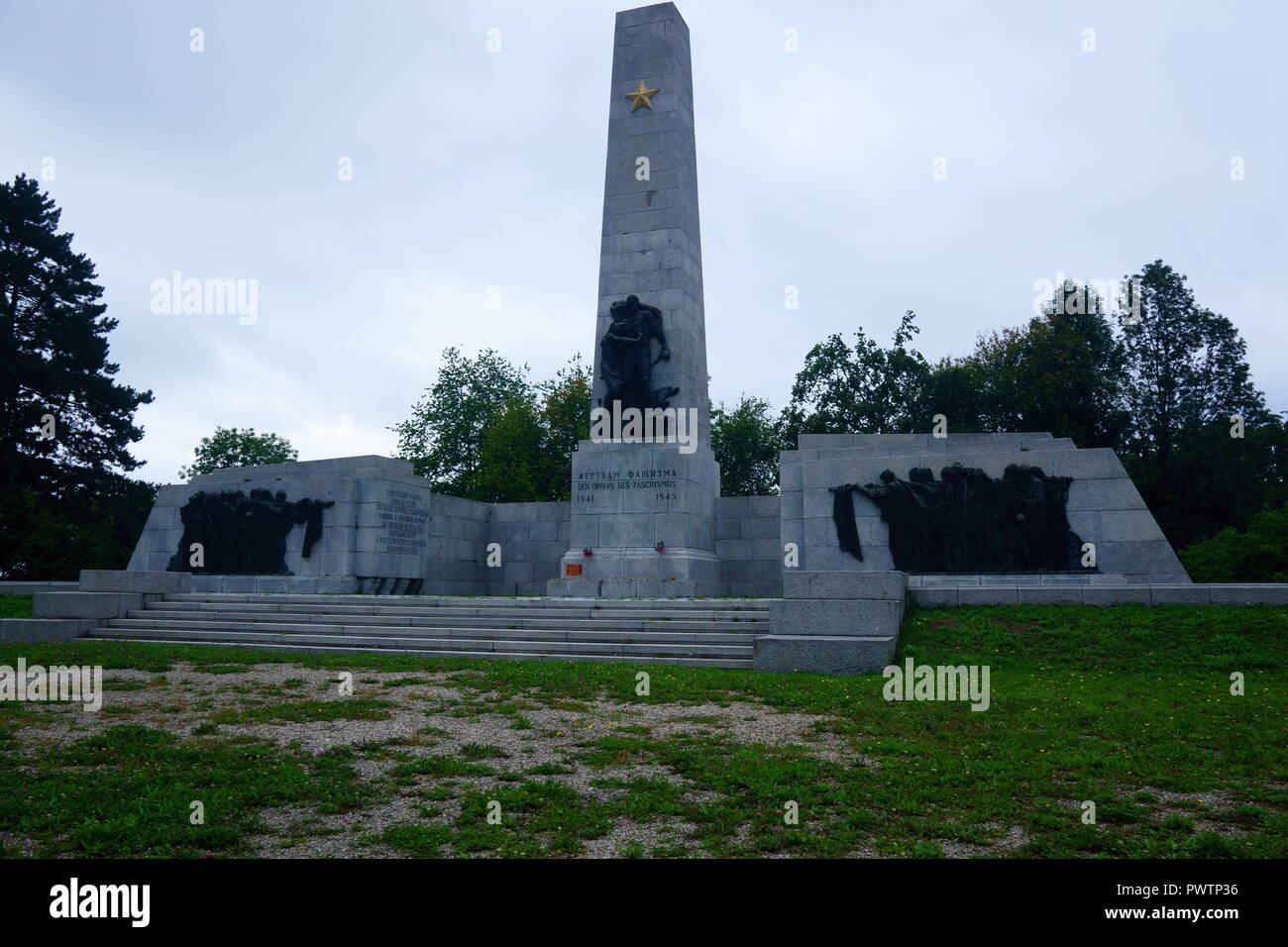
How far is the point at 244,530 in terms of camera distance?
2588 cm

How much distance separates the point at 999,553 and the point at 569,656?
31.2ft

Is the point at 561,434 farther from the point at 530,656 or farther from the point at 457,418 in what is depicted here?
the point at 530,656

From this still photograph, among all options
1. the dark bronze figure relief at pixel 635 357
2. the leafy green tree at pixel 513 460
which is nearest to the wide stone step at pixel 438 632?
the dark bronze figure relief at pixel 635 357

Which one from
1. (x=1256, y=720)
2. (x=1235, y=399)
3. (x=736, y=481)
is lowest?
(x=1256, y=720)

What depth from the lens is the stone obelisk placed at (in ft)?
76.2

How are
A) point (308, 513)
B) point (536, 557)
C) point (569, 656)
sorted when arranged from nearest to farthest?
point (569, 656)
point (308, 513)
point (536, 557)

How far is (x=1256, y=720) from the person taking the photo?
9.48 m

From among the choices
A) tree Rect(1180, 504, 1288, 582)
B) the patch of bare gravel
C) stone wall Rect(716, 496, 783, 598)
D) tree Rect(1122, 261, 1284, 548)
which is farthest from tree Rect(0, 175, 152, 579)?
tree Rect(1122, 261, 1284, 548)

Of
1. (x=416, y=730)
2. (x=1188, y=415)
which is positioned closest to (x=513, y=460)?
(x=1188, y=415)

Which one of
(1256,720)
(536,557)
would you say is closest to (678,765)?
(1256,720)

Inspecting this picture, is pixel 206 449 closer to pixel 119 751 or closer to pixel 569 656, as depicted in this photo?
pixel 569 656

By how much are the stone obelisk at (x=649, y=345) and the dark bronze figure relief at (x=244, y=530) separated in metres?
7.47

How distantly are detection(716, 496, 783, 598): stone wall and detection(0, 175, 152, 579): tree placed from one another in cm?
2638

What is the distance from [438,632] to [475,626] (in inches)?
27.3
